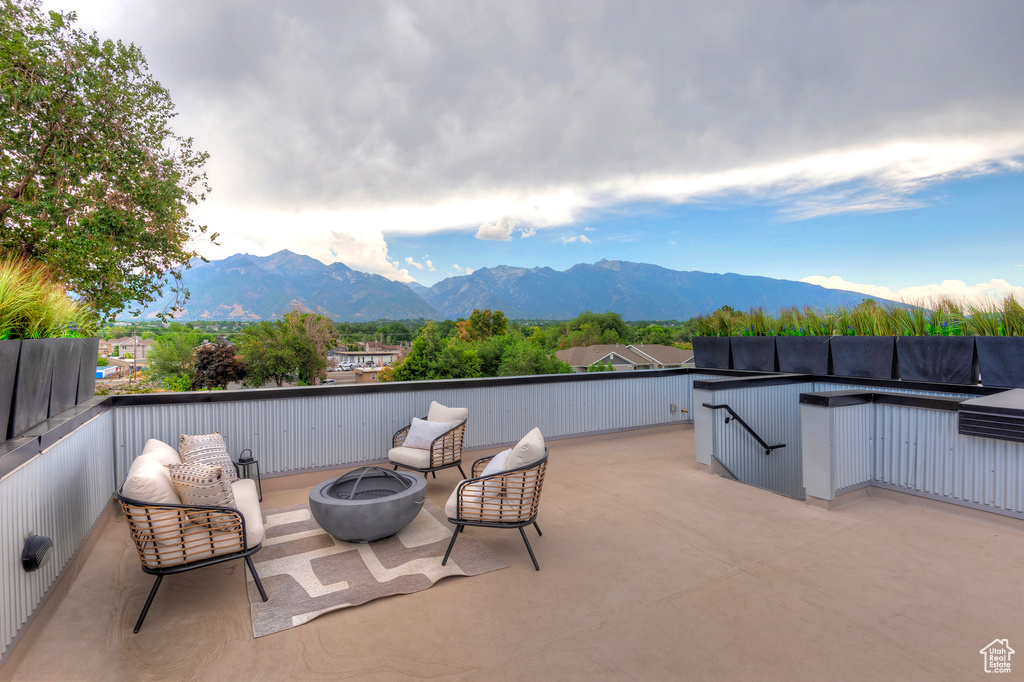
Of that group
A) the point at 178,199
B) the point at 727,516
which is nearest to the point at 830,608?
the point at 727,516

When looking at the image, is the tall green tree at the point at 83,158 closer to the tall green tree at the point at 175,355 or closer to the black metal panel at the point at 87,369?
the black metal panel at the point at 87,369

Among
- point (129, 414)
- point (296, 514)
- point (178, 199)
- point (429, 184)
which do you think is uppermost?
point (429, 184)

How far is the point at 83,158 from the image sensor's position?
668 centimetres

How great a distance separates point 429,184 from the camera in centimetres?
2591

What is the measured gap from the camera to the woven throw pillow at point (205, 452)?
3.53 m

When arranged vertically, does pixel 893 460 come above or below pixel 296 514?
above

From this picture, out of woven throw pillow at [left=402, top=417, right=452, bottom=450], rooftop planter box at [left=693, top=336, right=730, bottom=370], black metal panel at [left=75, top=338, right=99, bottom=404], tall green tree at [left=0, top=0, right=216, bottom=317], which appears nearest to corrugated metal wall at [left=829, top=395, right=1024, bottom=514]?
rooftop planter box at [left=693, top=336, right=730, bottom=370]

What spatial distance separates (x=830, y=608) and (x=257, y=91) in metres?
13.5

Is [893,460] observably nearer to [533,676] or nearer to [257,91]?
[533,676]

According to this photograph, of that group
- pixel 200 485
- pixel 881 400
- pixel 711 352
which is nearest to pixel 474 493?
pixel 200 485

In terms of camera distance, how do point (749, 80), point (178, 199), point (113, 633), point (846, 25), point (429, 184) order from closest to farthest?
point (113, 633), point (178, 199), point (846, 25), point (749, 80), point (429, 184)

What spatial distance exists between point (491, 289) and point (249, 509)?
135m
